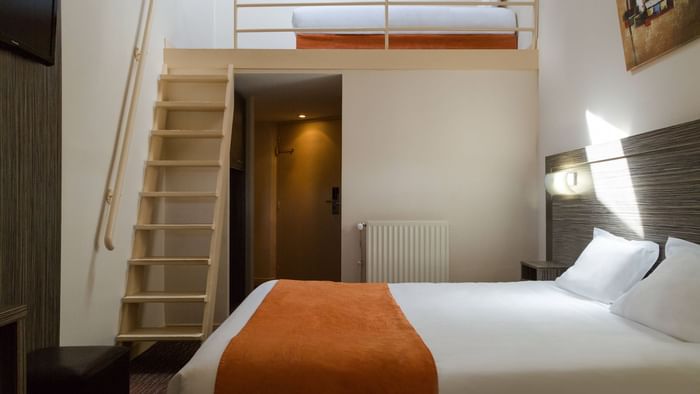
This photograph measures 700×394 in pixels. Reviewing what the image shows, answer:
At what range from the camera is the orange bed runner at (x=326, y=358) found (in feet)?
4.81

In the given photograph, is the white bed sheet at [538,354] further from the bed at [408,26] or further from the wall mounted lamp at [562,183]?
the bed at [408,26]

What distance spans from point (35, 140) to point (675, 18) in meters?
3.04

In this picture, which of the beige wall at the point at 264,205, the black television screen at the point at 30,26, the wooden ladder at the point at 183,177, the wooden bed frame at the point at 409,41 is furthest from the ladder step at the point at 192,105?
the beige wall at the point at 264,205

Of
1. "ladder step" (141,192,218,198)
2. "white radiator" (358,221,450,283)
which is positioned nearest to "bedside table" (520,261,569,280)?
"white radiator" (358,221,450,283)

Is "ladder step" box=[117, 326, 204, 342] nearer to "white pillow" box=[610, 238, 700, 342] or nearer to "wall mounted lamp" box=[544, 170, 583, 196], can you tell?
"white pillow" box=[610, 238, 700, 342]

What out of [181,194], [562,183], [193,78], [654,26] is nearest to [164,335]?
[181,194]

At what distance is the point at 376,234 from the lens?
3883 millimetres

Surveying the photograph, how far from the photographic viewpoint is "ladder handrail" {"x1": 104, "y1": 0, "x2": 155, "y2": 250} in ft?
9.45

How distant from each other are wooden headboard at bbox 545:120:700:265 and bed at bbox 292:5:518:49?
1.42 meters

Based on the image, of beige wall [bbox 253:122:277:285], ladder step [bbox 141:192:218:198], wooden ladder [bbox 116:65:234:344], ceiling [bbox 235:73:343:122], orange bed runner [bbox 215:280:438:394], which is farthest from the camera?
beige wall [bbox 253:122:277:285]

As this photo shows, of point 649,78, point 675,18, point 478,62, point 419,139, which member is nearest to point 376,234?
point 419,139

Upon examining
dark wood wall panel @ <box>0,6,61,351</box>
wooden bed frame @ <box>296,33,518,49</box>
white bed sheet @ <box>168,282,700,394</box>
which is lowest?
white bed sheet @ <box>168,282,700,394</box>

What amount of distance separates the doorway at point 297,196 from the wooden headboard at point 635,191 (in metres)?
3.12

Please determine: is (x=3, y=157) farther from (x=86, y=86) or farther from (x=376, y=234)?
(x=376, y=234)
